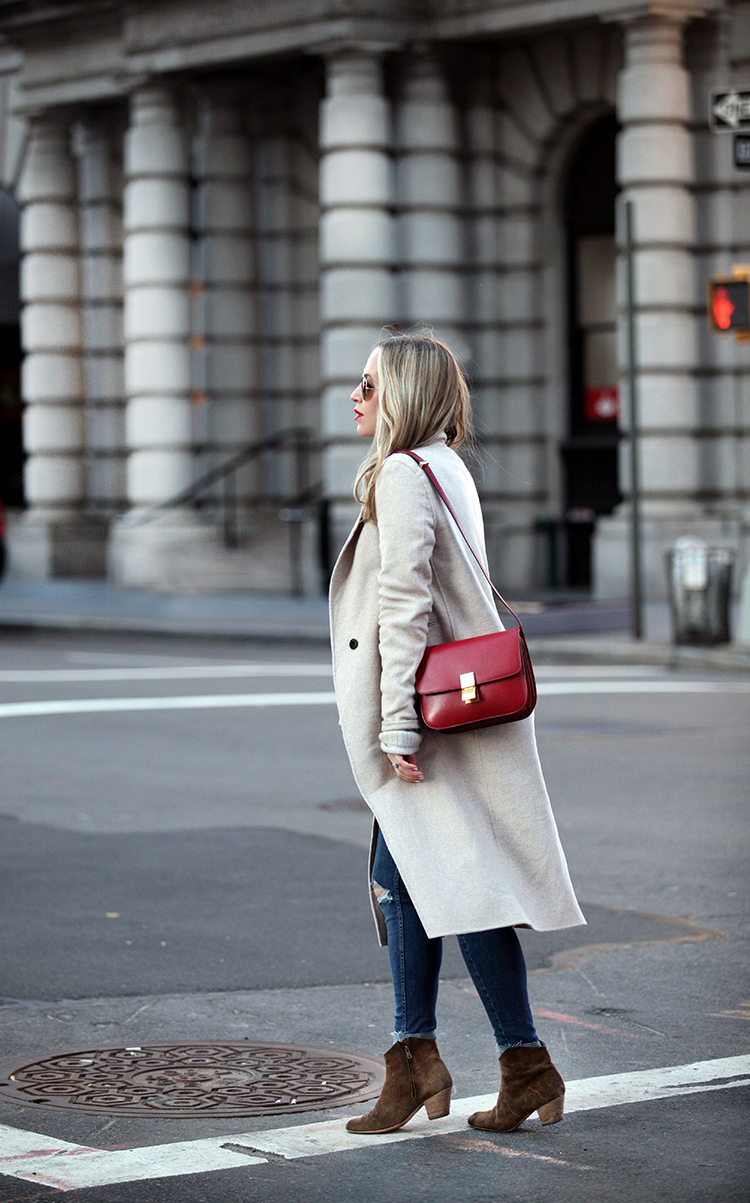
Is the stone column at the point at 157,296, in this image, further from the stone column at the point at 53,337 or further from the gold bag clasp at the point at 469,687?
the gold bag clasp at the point at 469,687

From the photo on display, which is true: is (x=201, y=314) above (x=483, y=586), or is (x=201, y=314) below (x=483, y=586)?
above

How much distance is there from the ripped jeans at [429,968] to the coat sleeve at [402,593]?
13.2 inches

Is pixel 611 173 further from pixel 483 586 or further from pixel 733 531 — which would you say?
pixel 483 586

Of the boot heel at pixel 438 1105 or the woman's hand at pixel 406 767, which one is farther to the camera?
the boot heel at pixel 438 1105

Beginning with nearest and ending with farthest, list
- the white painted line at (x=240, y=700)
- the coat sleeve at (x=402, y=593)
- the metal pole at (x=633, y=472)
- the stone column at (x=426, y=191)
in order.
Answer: the coat sleeve at (x=402, y=593) < the white painted line at (x=240, y=700) < the metal pole at (x=633, y=472) < the stone column at (x=426, y=191)

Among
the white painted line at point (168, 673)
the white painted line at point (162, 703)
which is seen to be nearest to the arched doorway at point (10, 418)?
the white painted line at point (168, 673)

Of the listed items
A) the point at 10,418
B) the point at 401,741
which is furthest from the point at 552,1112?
the point at 10,418

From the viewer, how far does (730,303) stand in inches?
687

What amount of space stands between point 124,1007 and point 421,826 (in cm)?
174

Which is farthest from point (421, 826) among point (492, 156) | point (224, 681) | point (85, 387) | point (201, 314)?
point (85, 387)

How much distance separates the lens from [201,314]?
2809 centimetres

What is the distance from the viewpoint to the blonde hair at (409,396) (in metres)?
4.88

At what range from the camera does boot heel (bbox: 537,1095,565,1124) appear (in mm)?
4797

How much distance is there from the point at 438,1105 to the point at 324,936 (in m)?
2.20
